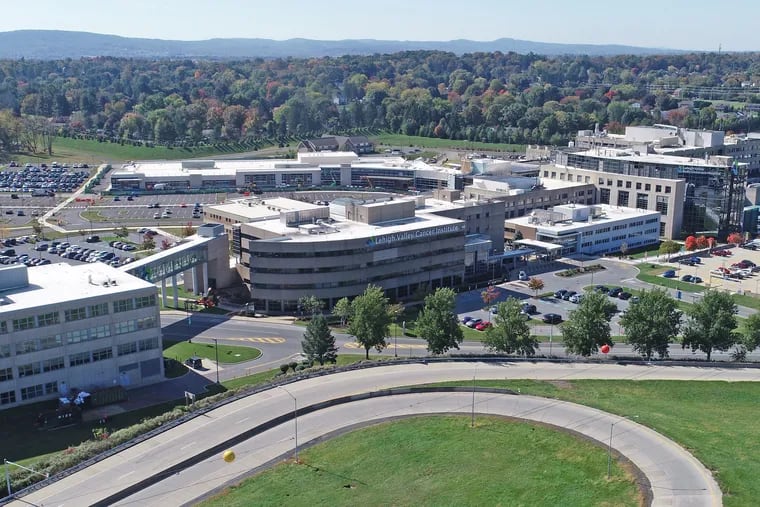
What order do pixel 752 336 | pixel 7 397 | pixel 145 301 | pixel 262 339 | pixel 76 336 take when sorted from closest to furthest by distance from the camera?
1. pixel 7 397
2. pixel 76 336
3. pixel 145 301
4. pixel 752 336
5. pixel 262 339

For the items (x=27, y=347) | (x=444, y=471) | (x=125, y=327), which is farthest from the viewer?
(x=125, y=327)

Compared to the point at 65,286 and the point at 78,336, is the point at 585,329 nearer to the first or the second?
the point at 78,336

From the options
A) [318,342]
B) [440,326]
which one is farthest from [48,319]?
[440,326]

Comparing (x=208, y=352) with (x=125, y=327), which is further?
(x=208, y=352)

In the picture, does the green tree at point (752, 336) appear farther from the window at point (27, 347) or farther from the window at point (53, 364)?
the window at point (27, 347)

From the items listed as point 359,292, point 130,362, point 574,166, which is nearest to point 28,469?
point 130,362

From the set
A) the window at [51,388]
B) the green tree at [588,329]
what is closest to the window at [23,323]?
the window at [51,388]

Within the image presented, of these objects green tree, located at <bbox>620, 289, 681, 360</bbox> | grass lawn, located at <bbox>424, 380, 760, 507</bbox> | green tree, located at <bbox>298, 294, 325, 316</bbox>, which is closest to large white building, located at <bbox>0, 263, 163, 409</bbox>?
green tree, located at <bbox>298, 294, 325, 316</bbox>
